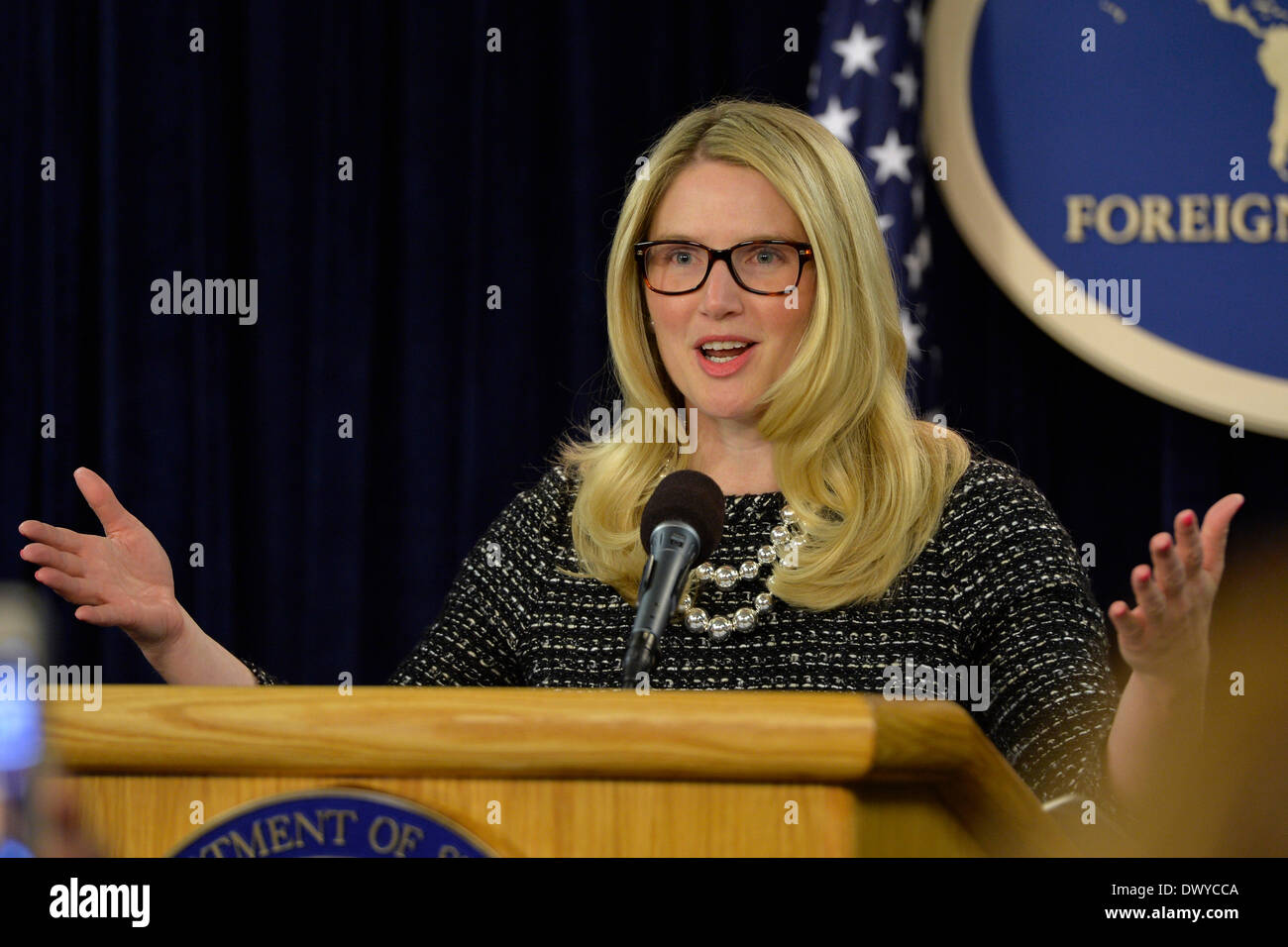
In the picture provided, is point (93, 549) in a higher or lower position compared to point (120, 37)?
lower

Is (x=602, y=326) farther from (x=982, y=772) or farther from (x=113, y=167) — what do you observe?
(x=982, y=772)

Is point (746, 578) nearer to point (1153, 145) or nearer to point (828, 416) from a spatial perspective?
point (828, 416)

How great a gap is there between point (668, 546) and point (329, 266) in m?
1.86

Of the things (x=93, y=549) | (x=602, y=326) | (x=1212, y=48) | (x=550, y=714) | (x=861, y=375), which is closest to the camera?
(x=550, y=714)

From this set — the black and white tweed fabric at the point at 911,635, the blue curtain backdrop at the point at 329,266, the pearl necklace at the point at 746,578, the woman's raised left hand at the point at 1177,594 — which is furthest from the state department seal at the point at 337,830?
the blue curtain backdrop at the point at 329,266

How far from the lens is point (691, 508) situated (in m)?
1.17

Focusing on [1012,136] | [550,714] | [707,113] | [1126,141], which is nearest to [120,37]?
[707,113]

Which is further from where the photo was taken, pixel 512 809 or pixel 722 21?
pixel 722 21

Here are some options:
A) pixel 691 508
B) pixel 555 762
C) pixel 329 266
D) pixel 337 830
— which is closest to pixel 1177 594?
pixel 691 508

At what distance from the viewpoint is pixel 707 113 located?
6.15 ft

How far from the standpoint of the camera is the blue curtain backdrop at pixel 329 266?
9.15 ft

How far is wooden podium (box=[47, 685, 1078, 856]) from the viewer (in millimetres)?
831

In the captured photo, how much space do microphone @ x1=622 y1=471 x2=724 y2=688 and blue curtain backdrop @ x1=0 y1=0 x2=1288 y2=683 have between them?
156 centimetres

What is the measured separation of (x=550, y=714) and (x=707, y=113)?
1195mm
